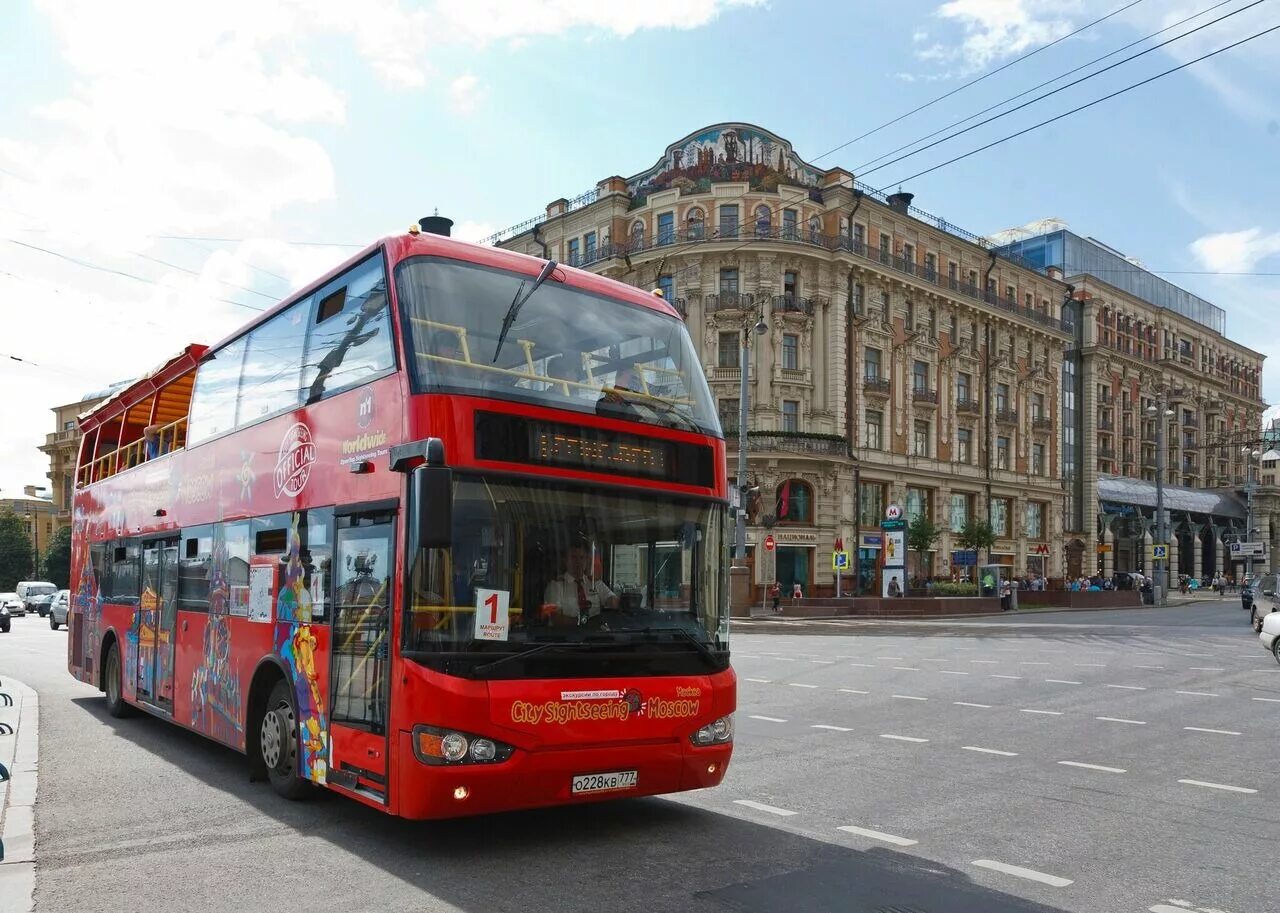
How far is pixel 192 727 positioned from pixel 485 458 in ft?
17.8

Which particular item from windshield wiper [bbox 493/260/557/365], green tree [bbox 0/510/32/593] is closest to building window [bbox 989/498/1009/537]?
windshield wiper [bbox 493/260/557/365]

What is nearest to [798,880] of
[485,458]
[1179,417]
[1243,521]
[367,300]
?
[485,458]

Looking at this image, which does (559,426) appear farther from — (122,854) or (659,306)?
(122,854)

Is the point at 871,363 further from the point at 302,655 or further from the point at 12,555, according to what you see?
the point at 12,555

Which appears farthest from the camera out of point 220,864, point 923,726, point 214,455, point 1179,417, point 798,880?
point 1179,417

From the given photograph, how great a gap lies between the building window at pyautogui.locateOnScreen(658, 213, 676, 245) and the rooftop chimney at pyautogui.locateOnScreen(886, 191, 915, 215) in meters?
12.4

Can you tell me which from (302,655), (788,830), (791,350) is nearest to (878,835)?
(788,830)

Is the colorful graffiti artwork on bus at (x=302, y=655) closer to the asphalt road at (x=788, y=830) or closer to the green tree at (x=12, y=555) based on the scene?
the asphalt road at (x=788, y=830)

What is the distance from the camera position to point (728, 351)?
52.9 metres

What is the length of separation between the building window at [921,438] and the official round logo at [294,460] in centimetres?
5339

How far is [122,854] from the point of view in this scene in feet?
22.0

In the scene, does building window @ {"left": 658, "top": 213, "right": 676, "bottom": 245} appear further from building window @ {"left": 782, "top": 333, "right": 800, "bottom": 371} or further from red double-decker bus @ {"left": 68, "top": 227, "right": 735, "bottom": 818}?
red double-decker bus @ {"left": 68, "top": 227, "right": 735, "bottom": 818}

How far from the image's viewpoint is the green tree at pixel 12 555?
291ft

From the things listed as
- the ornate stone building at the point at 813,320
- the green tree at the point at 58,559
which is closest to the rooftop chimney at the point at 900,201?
the ornate stone building at the point at 813,320
